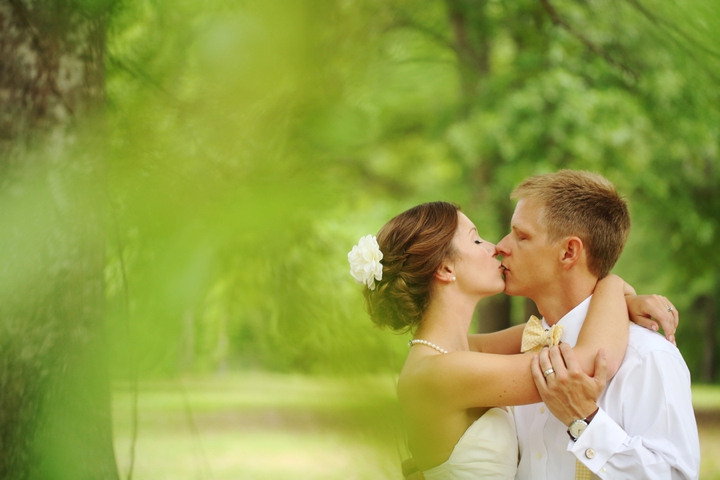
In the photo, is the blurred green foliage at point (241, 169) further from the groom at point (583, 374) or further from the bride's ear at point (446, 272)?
the groom at point (583, 374)

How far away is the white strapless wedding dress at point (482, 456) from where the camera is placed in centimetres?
194

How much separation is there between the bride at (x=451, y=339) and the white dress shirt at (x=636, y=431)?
0.21 ft

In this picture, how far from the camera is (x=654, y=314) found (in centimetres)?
196

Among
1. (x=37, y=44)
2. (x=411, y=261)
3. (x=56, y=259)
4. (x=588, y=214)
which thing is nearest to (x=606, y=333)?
(x=588, y=214)

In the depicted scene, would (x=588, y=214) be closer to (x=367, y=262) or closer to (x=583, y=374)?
(x=583, y=374)

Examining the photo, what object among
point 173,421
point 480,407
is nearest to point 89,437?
point 173,421

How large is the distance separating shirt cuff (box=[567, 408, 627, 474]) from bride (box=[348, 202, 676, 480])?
105 mm

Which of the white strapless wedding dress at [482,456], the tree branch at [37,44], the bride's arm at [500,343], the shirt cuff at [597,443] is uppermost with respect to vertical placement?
the tree branch at [37,44]

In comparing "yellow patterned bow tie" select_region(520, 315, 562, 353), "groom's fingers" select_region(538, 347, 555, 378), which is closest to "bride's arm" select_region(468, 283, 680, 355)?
"yellow patterned bow tie" select_region(520, 315, 562, 353)

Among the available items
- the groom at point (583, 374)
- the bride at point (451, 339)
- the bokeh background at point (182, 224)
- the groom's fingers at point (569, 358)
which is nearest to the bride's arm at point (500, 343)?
the groom at point (583, 374)

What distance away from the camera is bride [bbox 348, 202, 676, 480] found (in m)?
1.86

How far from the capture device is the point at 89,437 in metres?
1.35

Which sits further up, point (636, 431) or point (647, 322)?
point (647, 322)

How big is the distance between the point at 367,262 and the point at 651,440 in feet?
3.19
